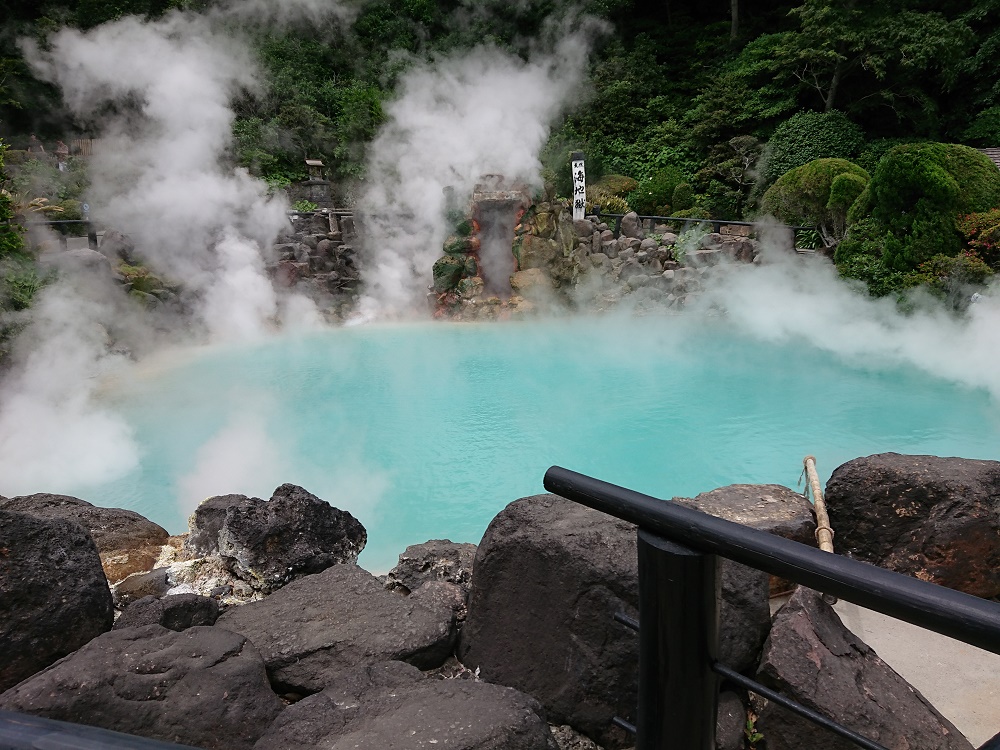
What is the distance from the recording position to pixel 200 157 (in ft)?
45.9

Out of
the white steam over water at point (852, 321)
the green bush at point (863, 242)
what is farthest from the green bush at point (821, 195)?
the white steam over water at point (852, 321)

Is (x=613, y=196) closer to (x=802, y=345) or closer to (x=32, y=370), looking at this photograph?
(x=802, y=345)

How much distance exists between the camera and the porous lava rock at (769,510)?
3.02 metres

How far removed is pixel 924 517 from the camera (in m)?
2.99

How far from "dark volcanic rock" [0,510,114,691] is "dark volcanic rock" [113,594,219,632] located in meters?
0.09

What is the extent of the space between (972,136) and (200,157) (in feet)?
50.0

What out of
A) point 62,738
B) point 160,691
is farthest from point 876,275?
point 62,738

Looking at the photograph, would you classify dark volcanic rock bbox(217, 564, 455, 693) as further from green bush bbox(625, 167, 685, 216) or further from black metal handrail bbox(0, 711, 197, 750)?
green bush bbox(625, 167, 685, 216)

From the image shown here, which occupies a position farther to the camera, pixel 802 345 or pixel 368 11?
pixel 368 11

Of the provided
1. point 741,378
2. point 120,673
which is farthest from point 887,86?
point 120,673

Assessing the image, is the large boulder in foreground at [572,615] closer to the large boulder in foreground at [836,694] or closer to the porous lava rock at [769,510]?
the large boulder in foreground at [836,694]

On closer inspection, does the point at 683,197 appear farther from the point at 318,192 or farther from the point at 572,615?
the point at 572,615

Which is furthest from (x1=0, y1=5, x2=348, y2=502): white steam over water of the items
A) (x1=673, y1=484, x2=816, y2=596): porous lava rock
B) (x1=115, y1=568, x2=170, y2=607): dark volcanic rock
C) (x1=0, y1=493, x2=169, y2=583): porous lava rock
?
(x1=673, y1=484, x2=816, y2=596): porous lava rock

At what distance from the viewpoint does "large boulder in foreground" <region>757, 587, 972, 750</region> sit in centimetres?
198
